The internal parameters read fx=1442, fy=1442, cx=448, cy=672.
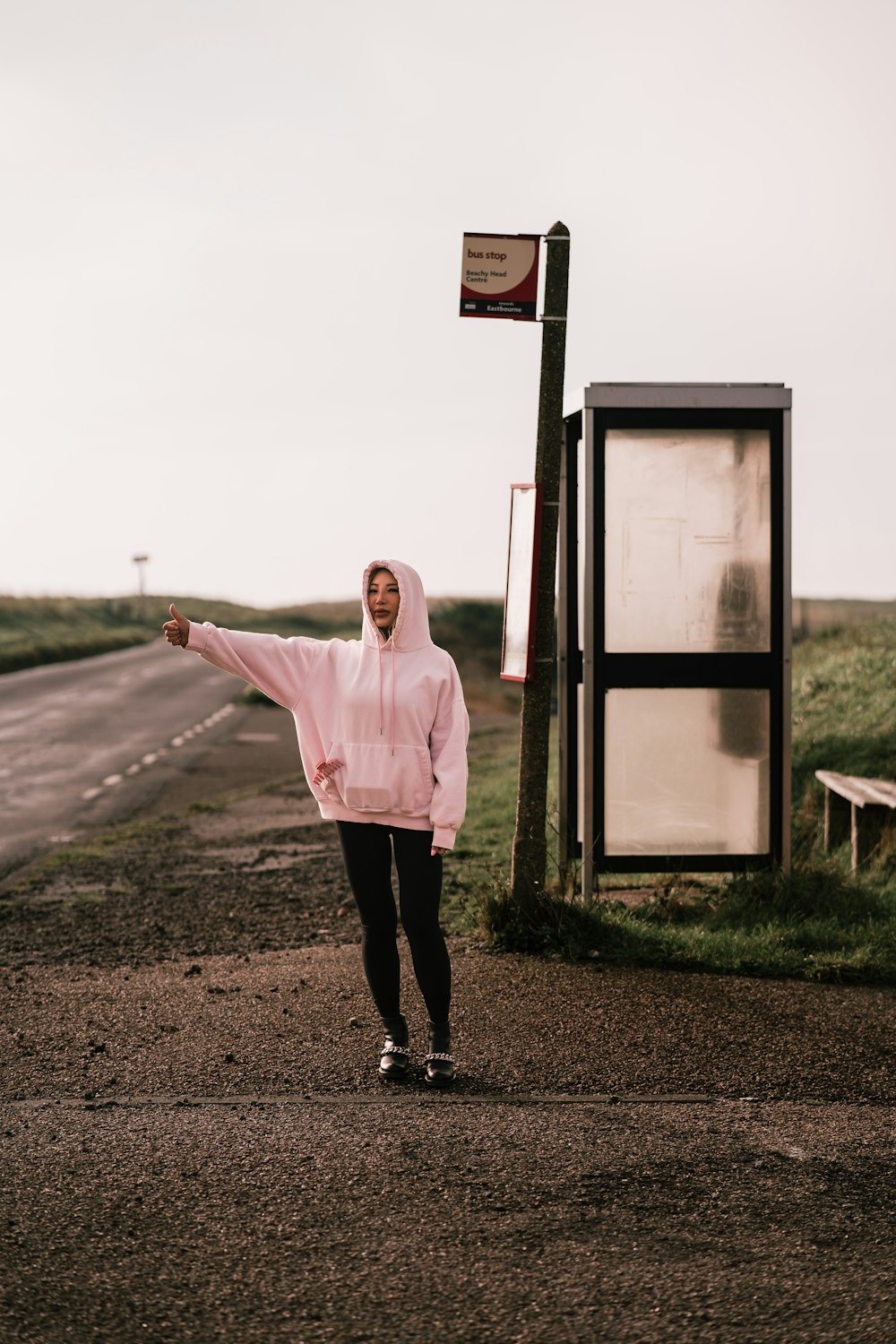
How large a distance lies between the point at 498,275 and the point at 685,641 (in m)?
2.31

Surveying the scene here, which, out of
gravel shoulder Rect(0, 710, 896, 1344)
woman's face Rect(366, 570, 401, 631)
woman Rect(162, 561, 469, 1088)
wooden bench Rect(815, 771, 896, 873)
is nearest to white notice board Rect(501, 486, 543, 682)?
gravel shoulder Rect(0, 710, 896, 1344)

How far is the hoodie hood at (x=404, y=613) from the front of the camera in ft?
17.2

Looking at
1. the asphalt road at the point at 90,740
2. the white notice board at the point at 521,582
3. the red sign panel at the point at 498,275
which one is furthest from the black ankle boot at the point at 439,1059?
the asphalt road at the point at 90,740

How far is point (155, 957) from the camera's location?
25.1ft

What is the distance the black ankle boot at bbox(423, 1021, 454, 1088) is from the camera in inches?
202

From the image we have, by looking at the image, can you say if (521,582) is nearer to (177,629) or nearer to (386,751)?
(386,751)

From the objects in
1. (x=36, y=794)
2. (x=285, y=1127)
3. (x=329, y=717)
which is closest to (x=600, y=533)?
(x=329, y=717)

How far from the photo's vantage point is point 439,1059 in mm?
5168

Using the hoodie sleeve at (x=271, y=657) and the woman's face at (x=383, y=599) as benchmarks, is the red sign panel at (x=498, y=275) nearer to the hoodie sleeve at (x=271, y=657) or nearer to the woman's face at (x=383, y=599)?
the woman's face at (x=383, y=599)

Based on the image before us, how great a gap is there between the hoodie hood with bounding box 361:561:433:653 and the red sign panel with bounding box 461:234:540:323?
238 cm

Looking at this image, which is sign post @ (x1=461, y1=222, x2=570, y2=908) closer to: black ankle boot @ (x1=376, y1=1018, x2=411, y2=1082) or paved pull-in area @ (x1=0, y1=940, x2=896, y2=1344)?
paved pull-in area @ (x1=0, y1=940, x2=896, y2=1344)

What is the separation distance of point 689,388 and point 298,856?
5.12m

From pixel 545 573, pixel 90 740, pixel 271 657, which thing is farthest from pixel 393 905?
pixel 90 740

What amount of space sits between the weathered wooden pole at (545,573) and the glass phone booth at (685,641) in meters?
0.59
